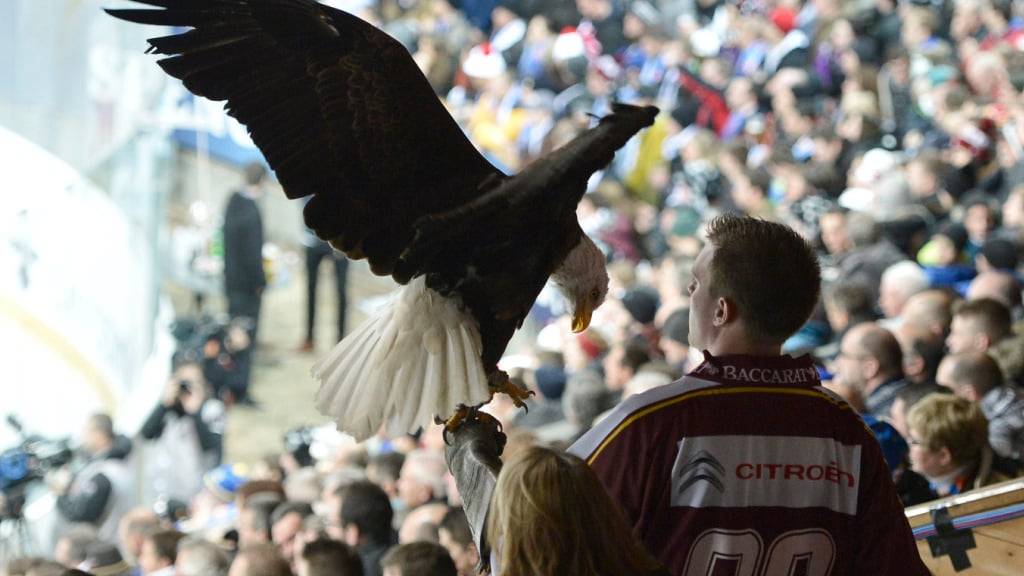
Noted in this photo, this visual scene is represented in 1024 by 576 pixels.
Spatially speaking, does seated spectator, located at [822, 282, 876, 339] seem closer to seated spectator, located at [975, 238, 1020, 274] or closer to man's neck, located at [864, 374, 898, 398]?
seated spectator, located at [975, 238, 1020, 274]

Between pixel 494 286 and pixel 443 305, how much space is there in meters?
0.12

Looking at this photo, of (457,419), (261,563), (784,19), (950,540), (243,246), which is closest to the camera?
(457,419)

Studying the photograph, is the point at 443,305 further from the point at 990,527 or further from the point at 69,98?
the point at 69,98

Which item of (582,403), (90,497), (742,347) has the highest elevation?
(742,347)

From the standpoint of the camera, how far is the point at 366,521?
4711 millimetres

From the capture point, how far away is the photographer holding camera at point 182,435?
9.67 m

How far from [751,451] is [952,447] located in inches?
85.3

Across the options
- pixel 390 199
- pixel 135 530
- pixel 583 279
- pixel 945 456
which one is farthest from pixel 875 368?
Answer: pixel 135 530

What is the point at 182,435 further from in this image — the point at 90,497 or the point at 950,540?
the point at 950,540

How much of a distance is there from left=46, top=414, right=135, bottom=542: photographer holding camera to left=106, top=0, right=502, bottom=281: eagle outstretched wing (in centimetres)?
568

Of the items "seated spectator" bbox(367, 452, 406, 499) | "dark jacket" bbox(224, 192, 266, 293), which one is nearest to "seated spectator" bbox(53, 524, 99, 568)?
"seated spectator" bbox(367, 452, 406, 499)

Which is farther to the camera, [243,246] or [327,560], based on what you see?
[243,246]

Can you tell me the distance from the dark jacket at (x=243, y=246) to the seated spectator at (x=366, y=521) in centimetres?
767

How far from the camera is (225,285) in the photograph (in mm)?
12531
